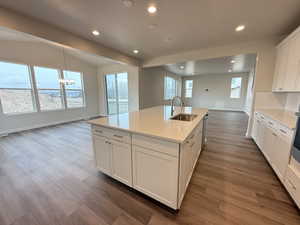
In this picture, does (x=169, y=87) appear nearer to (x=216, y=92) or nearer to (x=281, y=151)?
(x=216, y=92)

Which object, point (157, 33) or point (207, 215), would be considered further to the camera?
point (157, 33)

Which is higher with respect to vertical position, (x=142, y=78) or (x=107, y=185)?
(x=142, y=78)

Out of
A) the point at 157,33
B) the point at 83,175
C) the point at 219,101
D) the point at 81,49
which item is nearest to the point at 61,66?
the point at 81,49

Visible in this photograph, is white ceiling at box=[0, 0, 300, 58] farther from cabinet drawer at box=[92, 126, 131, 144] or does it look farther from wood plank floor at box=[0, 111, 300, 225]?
wood plank floor at box=[0, 111, 300, 225]

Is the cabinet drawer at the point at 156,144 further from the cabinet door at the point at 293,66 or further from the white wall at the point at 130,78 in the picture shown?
the white wall at the point at 130,78

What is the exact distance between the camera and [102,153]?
1796 millimetres

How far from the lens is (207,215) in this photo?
4.31ft

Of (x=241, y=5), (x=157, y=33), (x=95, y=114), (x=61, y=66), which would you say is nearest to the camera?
(x=241, y=5)

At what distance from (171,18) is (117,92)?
175 inches

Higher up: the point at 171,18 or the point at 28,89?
the point at 171,18

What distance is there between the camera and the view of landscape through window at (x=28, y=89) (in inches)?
153

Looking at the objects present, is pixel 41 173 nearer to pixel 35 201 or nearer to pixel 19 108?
pixel 35 201

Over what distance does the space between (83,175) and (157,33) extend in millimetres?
3358

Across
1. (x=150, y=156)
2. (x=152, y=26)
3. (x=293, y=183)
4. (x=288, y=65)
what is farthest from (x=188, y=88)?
(x=150, y=156)
